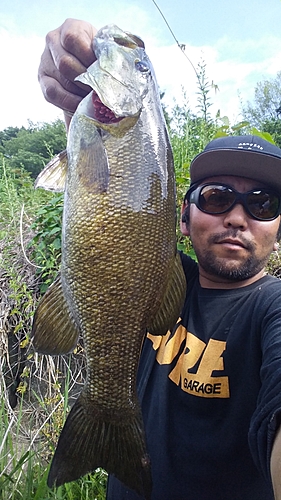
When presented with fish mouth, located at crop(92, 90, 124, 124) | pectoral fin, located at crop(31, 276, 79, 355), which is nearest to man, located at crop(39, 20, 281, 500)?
fish mouth, located at crop(92, 90, 124, 124)

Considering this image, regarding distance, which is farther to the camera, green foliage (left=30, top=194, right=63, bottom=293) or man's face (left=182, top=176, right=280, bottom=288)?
green foliage (left=30, top=194, right=63, bottom=293)

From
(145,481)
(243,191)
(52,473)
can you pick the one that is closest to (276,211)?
(243,191)

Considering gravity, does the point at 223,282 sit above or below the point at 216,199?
below

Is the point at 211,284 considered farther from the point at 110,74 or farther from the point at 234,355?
the point at 110,74

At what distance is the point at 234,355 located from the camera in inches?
59.7

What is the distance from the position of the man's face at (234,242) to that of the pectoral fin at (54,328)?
729 millimetres

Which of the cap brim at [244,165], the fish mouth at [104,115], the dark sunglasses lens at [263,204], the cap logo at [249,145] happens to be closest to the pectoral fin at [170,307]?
the fish mouth at [104,115]

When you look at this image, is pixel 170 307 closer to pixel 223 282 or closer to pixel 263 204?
pixel 223 282

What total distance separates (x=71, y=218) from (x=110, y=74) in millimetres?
479

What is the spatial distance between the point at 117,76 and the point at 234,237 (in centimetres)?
78

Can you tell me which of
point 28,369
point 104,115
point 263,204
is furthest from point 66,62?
point 28,369

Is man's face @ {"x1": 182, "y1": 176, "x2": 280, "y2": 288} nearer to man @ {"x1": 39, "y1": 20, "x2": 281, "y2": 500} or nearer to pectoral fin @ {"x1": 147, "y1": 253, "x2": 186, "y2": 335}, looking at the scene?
man @ {"x1": 39, "y1": 20, "x2": 281, "y2": 500}

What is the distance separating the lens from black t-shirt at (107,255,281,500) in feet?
4.77

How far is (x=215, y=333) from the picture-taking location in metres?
1.62
